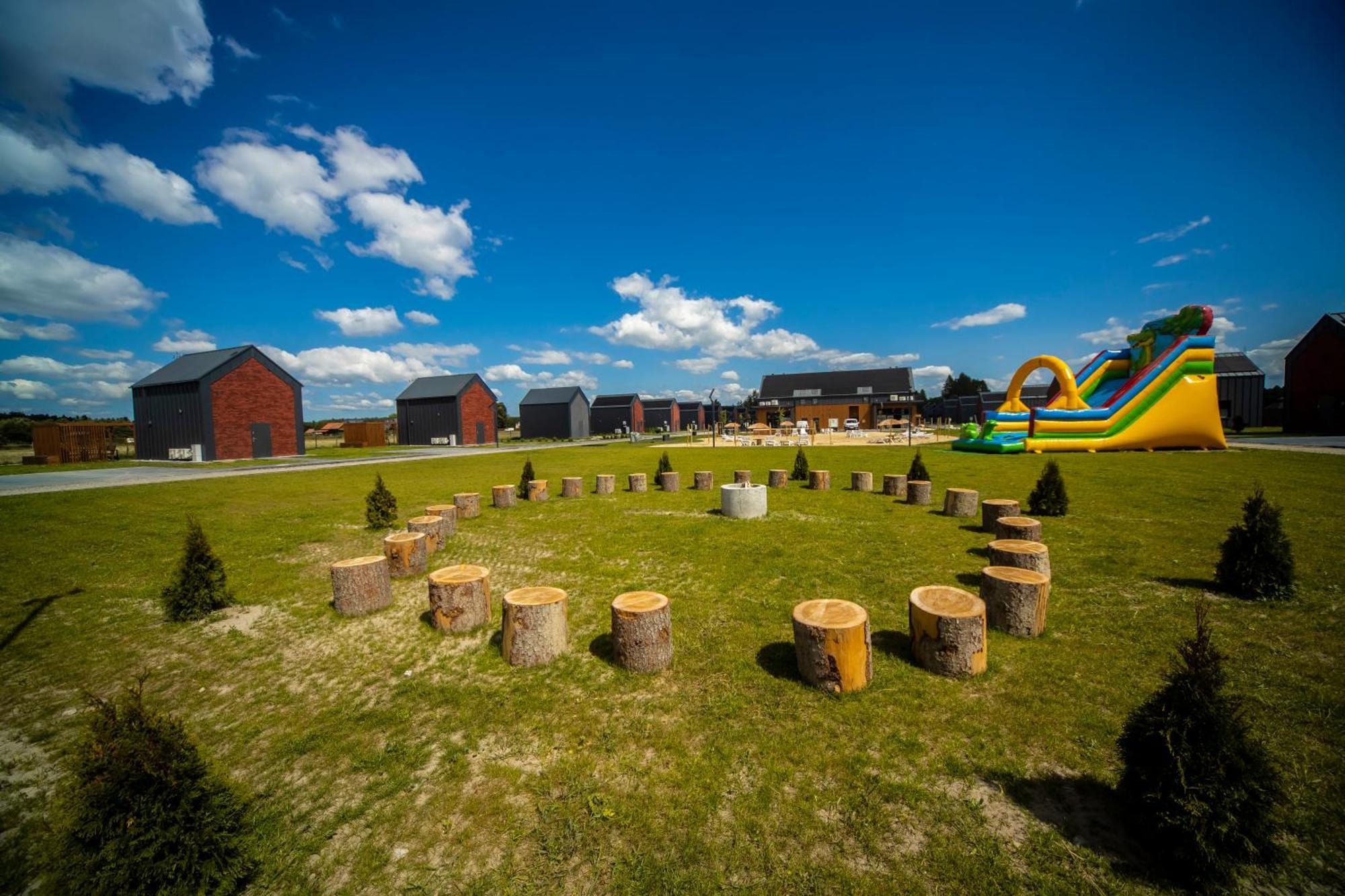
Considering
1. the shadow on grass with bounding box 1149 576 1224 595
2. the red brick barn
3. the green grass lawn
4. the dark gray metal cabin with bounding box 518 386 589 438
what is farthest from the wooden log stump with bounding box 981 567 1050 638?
the dark gray metal cabin with bounding box 518 386 589 438

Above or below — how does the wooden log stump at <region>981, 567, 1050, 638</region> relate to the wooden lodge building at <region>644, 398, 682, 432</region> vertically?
below

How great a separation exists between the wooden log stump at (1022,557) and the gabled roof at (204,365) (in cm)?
4148

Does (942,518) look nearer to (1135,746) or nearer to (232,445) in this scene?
(1135,746)

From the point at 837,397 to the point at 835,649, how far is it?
58.5m

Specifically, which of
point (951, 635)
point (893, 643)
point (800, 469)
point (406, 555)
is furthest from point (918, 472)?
point (406, 555)

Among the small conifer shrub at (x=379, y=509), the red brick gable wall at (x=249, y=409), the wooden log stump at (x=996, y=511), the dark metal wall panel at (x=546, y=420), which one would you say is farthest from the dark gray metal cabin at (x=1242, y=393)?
the red brick gable wall at (x=249, y=409)

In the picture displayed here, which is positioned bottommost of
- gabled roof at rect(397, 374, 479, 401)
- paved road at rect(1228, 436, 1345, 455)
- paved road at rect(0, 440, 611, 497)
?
paved road at rect(1228, 436, 1345, 455)

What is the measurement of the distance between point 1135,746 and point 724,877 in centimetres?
281

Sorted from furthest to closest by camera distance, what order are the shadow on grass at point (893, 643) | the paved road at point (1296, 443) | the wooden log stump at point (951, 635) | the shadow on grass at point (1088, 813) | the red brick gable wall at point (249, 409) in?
the red brick gable wall at point (249, 409)
the paved road at point (1296, 443)
the shadow on grass at point (893, 643)
the wooden log stump at point (951, 635)
the shadow on grass at point (1088, 813)

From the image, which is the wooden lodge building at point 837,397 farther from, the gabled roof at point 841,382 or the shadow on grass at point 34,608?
the shadow on grass at point 34,608

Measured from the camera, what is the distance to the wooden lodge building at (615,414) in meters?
69.5

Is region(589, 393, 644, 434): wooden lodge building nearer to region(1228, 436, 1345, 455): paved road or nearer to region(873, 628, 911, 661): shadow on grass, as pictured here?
region(1228, 436, 1345, 455): paved road

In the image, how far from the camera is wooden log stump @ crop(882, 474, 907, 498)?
1488 centimetres

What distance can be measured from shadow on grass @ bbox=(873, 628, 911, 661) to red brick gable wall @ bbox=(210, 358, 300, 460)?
40.4 metres
